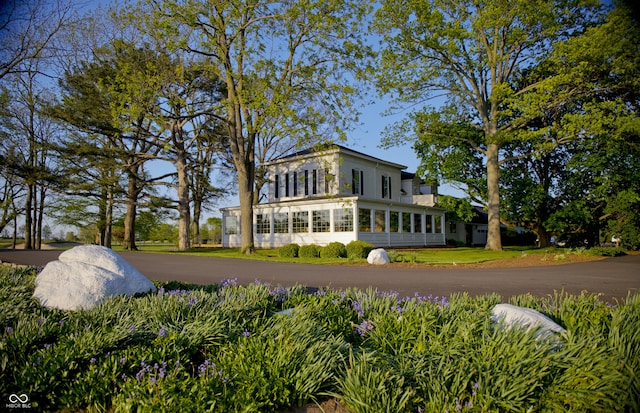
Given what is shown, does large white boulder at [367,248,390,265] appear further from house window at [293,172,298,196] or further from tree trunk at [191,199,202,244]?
tree trunk at [191,199,202,244]

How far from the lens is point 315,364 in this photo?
305 cm

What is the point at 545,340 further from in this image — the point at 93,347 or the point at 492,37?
the point at 492,37

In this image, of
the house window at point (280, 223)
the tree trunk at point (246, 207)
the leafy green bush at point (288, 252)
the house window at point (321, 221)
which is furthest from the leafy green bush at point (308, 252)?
the house window at point (280, 223)

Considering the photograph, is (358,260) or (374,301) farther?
(358,260)

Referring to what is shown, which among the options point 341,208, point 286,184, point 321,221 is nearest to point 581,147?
point 341,208

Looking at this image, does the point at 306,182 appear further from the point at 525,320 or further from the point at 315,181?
the point at 525,320

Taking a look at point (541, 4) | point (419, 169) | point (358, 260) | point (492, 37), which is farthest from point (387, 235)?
point (541, 4)

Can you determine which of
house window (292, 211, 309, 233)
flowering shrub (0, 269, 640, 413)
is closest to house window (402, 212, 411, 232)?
house window (292, 211, 309, 233)

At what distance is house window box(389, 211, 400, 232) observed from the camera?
3039 cm

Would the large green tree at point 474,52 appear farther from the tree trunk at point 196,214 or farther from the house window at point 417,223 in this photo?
the tree trunk at point 196,214

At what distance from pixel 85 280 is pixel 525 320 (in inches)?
222

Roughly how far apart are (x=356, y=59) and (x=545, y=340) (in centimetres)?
2098

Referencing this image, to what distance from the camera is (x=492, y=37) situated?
2630 centimetres

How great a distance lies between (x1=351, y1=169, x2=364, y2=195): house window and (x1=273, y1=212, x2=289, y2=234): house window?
19.2 feet
